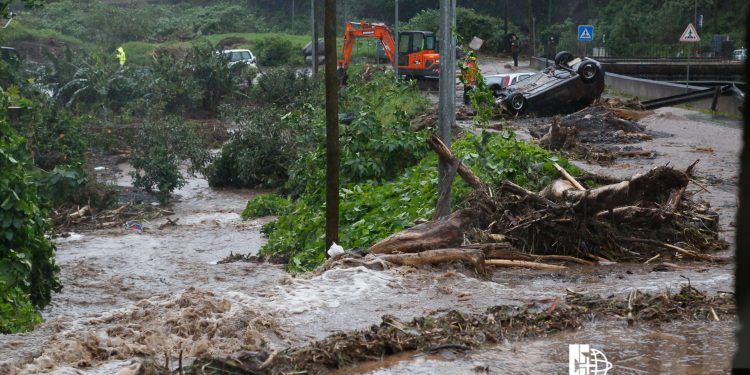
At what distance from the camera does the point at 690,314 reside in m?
8.52

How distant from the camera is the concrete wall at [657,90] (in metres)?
28.4

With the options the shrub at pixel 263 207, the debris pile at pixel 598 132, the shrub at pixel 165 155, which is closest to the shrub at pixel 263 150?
A: the shrub at pixel 165 155

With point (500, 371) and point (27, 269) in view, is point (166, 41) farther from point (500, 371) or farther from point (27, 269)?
point (500, 371)

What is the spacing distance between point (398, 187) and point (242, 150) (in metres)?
10.5

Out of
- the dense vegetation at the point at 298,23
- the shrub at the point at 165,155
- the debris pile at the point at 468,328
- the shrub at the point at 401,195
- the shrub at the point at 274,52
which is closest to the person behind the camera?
the debris pile at the point at 468,328

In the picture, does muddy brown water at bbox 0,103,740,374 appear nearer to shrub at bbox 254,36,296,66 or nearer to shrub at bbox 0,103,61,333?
shrub at bbox 0,103,61,333

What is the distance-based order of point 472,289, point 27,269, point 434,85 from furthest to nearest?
1. point 434,85
2. point 27,269
3. point 472,289

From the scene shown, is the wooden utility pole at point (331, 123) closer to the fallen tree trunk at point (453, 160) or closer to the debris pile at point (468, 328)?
the fallen tree trunk at point (453, 160)

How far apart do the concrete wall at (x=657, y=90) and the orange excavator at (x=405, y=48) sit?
8938 millimetres

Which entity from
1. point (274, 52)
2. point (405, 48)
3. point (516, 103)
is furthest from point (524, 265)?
point (274, 52)

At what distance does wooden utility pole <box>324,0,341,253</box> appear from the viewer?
12.4m

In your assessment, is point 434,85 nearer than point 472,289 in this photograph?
No

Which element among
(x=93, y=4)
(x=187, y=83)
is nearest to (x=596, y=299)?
(x=187, y=83)

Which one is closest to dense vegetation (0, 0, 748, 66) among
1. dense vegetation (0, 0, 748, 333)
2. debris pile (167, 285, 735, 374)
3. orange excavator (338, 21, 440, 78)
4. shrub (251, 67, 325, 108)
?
dense vegetation (0, 0, 748, 333)
